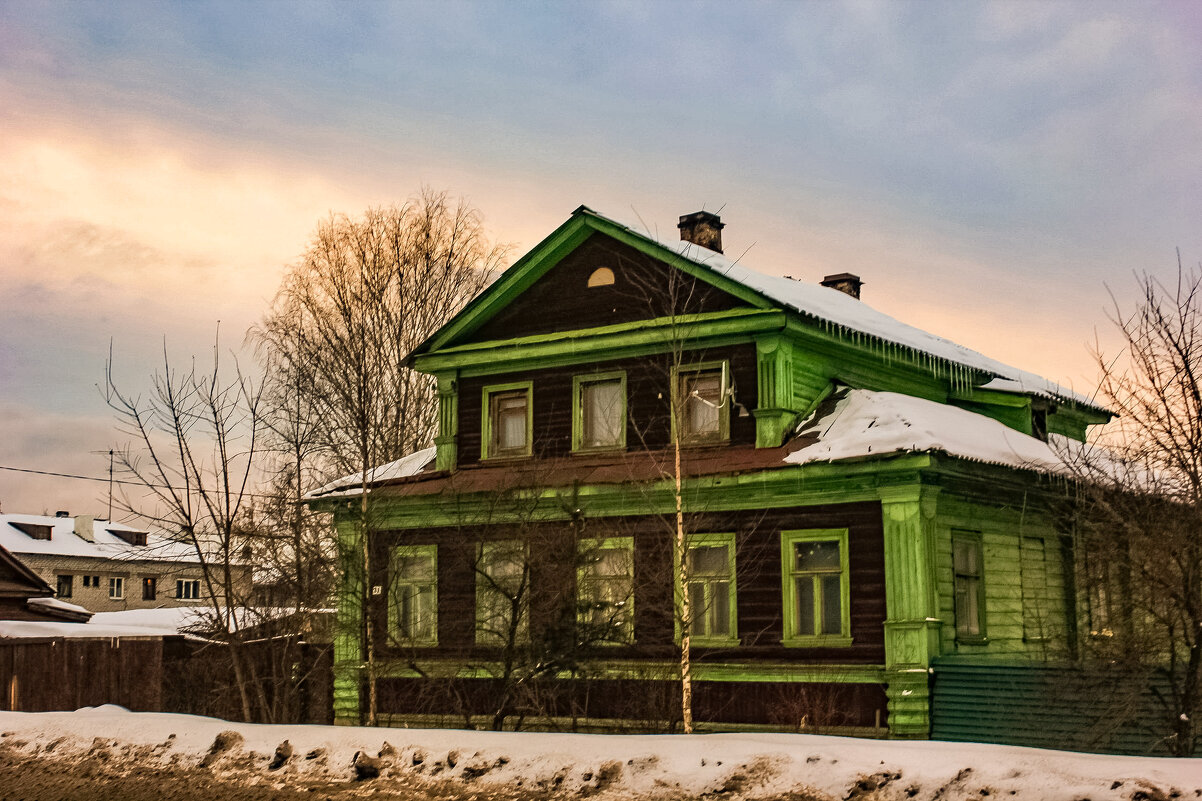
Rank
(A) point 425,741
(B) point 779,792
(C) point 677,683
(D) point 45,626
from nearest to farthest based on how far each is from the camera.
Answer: (B) point 779,792 → (A) point 425,741 → (C) point 677,683 → (D) point 45,626

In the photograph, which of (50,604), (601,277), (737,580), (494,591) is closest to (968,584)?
(737,580)

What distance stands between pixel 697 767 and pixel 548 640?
20.6 ft

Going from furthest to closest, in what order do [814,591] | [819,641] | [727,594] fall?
1. [727,594]
2. [814,591]
3. [819,641]

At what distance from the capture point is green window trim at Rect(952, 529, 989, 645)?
18578mm

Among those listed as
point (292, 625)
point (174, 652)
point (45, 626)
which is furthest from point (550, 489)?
point (45, 626)

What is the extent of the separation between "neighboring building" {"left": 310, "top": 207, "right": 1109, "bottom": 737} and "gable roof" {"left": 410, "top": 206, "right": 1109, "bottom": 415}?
0.18 feet

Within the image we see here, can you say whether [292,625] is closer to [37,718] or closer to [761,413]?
[37,718]

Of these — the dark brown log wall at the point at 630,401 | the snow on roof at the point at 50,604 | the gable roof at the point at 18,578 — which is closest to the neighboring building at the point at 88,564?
the snow on roof at the point at 50,604

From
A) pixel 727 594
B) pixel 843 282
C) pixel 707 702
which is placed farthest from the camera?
pixel 843 282

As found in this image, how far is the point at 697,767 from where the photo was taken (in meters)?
10.5

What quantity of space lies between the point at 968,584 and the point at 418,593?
8493mm

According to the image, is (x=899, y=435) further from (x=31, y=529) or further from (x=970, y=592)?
(x=31, y=529)

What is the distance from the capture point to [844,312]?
21.3 meters

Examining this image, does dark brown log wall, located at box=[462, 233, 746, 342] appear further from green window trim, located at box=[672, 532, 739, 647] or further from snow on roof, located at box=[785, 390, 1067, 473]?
green window trim, located at box=[672, 532, 739, 647]
